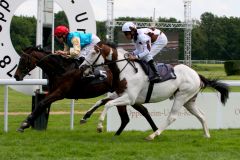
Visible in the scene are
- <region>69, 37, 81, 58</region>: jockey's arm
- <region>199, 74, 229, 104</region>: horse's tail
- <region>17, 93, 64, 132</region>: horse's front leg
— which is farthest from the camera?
<region>199, 74, 229, 104</region>: horse's tail

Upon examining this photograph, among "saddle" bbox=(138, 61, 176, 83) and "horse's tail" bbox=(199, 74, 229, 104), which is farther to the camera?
"horse's tail" bbox=(199, 74, 229, 104)

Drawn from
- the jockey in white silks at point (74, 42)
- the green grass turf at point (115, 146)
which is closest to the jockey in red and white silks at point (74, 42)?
the jockey in white silks at point (74, 42)

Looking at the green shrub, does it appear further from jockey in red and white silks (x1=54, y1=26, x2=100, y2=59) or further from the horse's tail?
jockey in red and white silks (x1=54, y1=26, x2=100, y2=59)

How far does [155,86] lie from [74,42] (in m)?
1.39

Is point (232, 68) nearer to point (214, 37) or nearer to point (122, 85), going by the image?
point (214, 37)

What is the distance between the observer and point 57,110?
16.4 m

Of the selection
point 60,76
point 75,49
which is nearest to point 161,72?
point 75,49

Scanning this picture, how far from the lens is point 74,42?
353 inches

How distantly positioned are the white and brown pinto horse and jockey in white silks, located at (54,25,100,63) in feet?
1.13

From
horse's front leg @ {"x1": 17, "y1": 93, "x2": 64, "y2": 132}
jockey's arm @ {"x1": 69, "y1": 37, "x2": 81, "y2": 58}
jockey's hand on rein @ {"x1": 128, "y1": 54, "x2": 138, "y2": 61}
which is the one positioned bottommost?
horse's front leg @ {"x1": 17, "y1": 93, "x2": 64, "y2": 132}

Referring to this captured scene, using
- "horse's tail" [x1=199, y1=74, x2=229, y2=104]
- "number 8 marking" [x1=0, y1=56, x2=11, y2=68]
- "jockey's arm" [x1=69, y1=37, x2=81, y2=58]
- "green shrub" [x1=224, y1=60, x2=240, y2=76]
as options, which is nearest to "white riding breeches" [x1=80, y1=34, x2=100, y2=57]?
"jockey's arm" [x1=69, y1=37, x2=81, y2=58]

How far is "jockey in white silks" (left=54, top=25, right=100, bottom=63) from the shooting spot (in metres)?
8.95

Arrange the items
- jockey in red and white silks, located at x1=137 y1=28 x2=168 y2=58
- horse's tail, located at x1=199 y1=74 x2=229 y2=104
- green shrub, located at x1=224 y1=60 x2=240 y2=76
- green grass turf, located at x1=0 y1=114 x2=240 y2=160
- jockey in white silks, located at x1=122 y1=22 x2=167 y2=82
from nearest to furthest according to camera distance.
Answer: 1. green grass turf, located at x1=0 y1=114 x2=240 y2=160
2. jockey in white silks, located at x1=122 y1=22 x2=167 y2=82
3. jockey in red and white silks, located at x1=137 y1=28 x2=168 y2=58
4. horse's tail, located at x1=199 y1=74 x2=229 y2=104
5. green shrub, located at x1=224 y1=60 x2=240 y2=76

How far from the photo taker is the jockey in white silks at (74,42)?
8953 millimetres
